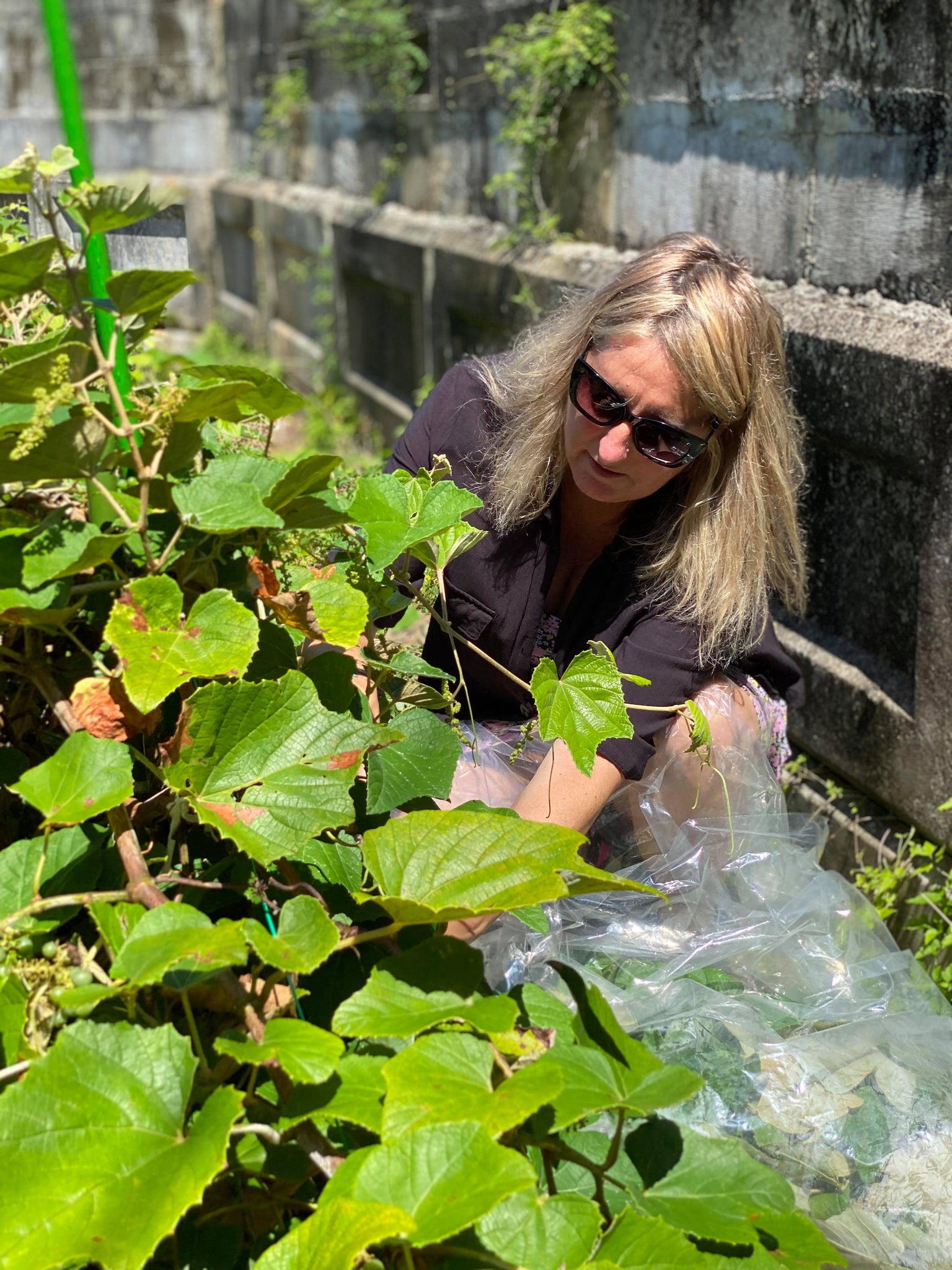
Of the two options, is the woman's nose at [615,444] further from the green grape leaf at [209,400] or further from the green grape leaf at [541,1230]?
the green grape leaf at [541,1230]

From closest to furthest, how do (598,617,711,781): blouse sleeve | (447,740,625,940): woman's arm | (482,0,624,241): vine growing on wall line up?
(447,740,625,940): woman's arm
(598,617,711,781): blouse sleeve
(482,0,624,241): vine growing on wall

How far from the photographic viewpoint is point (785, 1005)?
1562 millimetres

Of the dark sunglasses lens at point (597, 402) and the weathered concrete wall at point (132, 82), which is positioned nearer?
the dark sunglasses lens at point (597, 402)

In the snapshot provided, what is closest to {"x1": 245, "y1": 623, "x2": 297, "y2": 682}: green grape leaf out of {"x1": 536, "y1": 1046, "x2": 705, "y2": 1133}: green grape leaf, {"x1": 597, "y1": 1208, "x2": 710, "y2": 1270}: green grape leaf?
{"x1": 536, "y1": 1046, "x2": 705, "y2": 1133}: green grape leaf

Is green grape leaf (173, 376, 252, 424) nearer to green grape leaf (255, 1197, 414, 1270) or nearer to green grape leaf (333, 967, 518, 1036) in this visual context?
green grape leaf (333, 967, 518, 1036)

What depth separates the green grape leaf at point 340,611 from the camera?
106 cm

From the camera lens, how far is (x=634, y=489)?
Answer: 205 centimetres

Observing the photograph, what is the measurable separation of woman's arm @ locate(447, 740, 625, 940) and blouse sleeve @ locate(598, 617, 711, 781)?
42 millimetres

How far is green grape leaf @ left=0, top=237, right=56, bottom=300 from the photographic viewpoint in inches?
33.3

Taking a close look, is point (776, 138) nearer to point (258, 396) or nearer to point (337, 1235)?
point (258, 396)

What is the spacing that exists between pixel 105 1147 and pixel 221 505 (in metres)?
0.48

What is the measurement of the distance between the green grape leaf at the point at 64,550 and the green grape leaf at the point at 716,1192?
61 cm

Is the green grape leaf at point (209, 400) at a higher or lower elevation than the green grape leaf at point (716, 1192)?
higher

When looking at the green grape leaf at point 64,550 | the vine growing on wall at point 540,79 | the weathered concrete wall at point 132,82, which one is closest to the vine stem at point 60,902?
the green grape leaf at point 64,550
